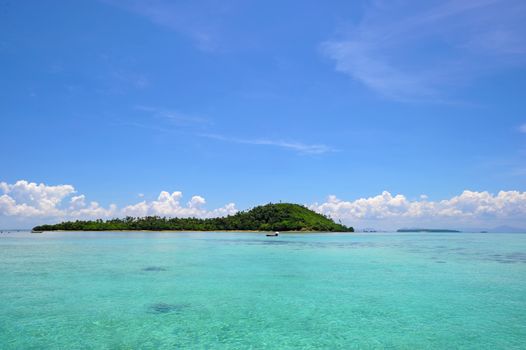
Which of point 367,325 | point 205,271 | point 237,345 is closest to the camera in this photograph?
point 237,345

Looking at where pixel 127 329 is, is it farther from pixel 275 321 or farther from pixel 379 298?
pixel 379 298

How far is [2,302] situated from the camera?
75.2 ft

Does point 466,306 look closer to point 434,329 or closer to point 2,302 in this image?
point 434,329

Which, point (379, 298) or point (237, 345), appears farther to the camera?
point (379, 298)

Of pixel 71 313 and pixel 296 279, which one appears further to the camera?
pixel 296 279

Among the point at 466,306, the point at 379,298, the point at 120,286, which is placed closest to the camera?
the point at 466,306

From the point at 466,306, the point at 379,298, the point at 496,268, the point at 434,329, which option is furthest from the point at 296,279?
the point at 496,268

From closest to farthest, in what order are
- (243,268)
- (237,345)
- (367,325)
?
(237,345) → (367,325) → (243,268)

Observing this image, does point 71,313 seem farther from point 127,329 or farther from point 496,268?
point 496,268

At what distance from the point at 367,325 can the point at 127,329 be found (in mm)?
11905

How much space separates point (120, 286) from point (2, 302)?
7817mm

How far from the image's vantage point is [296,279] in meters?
33.3

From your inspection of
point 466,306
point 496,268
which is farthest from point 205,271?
point 496,268

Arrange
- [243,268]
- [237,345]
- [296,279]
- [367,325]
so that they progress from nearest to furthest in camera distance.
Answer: [237,345] < [367,325] < [296,279] < [243,268]
